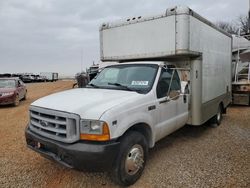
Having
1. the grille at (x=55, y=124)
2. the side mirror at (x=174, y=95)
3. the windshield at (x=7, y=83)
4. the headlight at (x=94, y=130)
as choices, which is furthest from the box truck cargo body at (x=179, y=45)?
the windshield at (x=7, y=83)

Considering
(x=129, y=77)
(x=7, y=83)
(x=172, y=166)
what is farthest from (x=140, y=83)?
(x=7, y=83)

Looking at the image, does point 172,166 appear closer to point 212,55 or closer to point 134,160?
point 134,160

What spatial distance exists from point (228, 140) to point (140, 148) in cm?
321

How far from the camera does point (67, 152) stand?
331 centimetres

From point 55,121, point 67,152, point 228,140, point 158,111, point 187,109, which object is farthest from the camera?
point 228,140

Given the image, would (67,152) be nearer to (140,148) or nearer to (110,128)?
(110,128)

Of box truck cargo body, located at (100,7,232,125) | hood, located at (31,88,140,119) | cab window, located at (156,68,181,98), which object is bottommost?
hood, located at (31,88,140,119)

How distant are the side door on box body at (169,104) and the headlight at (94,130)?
1.43 meters

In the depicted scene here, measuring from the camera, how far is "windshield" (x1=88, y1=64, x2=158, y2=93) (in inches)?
175

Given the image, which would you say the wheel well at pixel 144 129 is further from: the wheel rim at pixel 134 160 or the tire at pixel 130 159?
the wheel rim at pixel 134 160

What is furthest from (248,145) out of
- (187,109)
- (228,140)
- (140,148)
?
(140,148)

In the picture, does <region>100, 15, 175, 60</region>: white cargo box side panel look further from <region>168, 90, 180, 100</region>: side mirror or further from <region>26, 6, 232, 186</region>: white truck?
Result: <region>168, 90, 180, 100</region>: side mirror

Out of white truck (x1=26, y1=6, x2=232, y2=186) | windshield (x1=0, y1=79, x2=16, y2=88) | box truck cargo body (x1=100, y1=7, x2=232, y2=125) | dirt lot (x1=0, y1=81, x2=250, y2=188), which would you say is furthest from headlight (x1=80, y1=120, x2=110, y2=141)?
windshield (x1=0, y1=79, x2=16, y2=88)

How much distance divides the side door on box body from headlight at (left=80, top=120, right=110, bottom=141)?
1.43 meters
